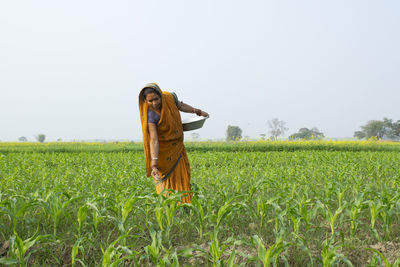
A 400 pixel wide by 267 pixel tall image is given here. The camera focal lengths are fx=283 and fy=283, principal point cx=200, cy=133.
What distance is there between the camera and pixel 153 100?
3924mm

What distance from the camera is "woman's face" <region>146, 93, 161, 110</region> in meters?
3.90

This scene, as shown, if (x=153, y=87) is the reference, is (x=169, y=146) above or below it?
below

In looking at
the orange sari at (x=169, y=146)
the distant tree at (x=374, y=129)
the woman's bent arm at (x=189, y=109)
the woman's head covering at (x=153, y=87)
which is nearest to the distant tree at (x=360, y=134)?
the distant tree at (x=374, y=129)

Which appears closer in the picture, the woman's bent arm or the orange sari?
the orange sari

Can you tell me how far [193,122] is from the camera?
4.36 m

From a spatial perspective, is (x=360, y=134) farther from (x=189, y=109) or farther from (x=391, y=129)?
(x=189, y=109)

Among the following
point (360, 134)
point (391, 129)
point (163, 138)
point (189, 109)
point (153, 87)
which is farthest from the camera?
point (360, 134)

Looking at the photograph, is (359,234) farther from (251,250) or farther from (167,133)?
(167,133)

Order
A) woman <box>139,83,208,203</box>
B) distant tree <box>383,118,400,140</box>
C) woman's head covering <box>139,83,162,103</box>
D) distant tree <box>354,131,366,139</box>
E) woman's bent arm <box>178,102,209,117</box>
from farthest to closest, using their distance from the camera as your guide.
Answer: distant tree <box>354,131,366,139</box> → distant tree <box>383,118,400,140</box> → woman's bent arm <box>178,102,209,117</box> → woman <box>139,83,208,203</box> → woman's head covering <box>139,83,162,103</box>

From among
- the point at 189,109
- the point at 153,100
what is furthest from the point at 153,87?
the point at 189,109

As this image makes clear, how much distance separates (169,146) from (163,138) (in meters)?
0.16

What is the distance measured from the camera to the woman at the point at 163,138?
398 centimetres

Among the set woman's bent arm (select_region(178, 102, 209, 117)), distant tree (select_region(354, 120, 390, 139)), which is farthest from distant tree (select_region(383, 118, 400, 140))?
woman's bent arm (select_region(178, 102, 209, 117))

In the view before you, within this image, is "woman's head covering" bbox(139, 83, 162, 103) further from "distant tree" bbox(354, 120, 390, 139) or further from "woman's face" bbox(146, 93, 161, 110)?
"distant tree" bbox(354, 120, 390, 139)
